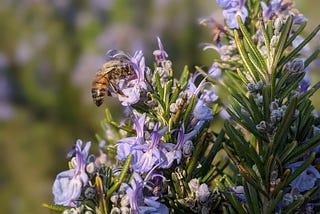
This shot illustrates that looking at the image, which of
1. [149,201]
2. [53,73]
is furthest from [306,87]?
[53,73]

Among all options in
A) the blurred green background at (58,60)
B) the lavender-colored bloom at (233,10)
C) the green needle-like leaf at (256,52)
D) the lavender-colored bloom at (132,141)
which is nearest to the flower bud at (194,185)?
the lavender-colored bloom at (132,141)

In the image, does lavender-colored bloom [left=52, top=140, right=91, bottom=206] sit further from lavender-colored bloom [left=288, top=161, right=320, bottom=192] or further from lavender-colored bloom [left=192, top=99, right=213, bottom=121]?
lavender-colored bloom [left=288, top=161, right=320, bottom=192]

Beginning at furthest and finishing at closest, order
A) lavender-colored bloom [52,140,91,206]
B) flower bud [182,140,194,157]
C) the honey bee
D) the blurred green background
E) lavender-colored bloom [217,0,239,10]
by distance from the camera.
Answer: the blurred green background
lavender-colored bloom [217,0,239,10]
the honey bee
flower bud [182,140,194,157]
lavender-colored bloom [52,140,91,206]

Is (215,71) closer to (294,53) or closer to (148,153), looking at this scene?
(294,53)

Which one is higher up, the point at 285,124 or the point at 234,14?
the point at 234,14

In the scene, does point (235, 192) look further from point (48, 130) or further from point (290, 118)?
point (48, 130)

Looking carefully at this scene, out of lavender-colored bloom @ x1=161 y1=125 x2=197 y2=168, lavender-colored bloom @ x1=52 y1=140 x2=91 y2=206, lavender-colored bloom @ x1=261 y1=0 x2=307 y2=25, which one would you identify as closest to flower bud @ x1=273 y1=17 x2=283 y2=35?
lavender-colored bloom @ x1=261 y1=0 x2=307 y2=25

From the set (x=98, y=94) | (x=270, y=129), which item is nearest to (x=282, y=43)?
(x=270, y=129)
